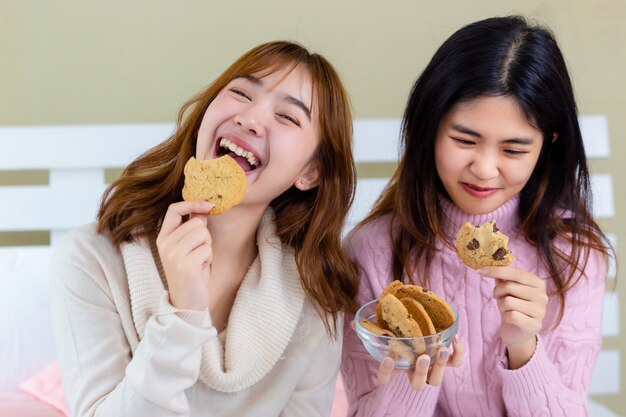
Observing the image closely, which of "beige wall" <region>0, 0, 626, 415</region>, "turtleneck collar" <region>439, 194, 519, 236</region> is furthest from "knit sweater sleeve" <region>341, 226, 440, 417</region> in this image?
"beige wall" <region>0, 0, 626, 415</region>

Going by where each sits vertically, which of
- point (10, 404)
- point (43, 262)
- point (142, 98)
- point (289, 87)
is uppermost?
point (289, 87)

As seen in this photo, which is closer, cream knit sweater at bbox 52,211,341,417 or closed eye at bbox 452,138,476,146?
cream knit sweater at bbox 52,211,341,417

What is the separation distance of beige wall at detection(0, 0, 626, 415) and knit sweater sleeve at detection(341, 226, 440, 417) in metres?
0.96

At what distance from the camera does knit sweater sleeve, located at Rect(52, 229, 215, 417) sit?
137 cm

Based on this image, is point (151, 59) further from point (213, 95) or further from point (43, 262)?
point (213, 95)

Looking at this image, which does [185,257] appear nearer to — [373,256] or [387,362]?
[387,362]

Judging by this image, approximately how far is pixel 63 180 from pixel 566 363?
1.64 metres

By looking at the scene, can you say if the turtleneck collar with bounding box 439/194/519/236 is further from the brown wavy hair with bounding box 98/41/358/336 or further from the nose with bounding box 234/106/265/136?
the nose with bounding box 234/106/265/136

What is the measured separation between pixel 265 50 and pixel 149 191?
376 mm

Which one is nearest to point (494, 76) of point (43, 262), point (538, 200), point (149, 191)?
point (538, 200)

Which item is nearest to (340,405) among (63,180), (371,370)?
(371,370)

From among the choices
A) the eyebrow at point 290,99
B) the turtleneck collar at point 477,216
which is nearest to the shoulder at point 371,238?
the turtleneck collar at point 477,216

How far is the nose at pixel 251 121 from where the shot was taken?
1546 mm

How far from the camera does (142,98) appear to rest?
8.55 ft
